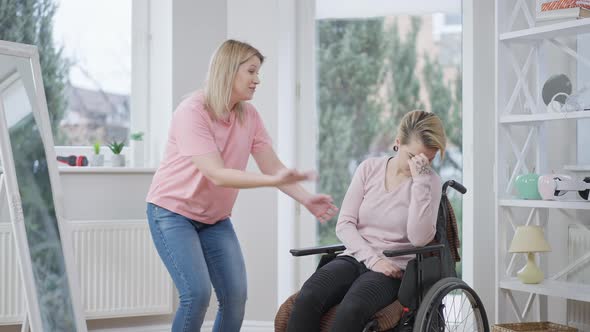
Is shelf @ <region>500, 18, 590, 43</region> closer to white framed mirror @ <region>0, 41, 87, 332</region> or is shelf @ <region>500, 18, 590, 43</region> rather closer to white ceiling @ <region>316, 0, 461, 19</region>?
white ceiling @ <region>316, 0, 461, 19</region>

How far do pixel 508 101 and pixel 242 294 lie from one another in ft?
5.49

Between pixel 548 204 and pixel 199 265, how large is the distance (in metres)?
1.46

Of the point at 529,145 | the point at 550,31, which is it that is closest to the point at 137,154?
the point at 529,145

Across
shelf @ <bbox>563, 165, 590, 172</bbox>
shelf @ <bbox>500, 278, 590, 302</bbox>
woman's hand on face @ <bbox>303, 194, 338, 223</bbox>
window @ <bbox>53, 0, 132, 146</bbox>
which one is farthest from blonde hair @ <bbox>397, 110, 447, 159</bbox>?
window @ <bbox>53, 0, 132, 146</bbox>

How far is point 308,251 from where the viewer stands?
256cm

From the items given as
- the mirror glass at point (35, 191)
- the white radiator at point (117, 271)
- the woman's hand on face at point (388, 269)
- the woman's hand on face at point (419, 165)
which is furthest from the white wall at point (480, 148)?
the mirror glass at point (35, 191)

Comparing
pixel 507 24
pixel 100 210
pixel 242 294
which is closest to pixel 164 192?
pixel 242 294

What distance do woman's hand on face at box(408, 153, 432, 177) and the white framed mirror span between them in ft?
4.39

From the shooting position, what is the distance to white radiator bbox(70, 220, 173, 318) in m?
3.46

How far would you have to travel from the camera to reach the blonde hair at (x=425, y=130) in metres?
2.58

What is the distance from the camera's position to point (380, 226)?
2.60 m

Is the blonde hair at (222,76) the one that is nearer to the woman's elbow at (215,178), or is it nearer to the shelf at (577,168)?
the woman's elbow at (215,178)

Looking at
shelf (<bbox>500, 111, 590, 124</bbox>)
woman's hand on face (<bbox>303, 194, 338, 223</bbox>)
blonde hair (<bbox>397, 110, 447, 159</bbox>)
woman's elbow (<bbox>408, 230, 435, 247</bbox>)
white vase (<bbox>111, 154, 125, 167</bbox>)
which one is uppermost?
shelf (<bbox>500, 111, 590, 124</bbox>)

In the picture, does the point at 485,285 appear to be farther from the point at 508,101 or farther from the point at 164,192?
the point at 164,192
